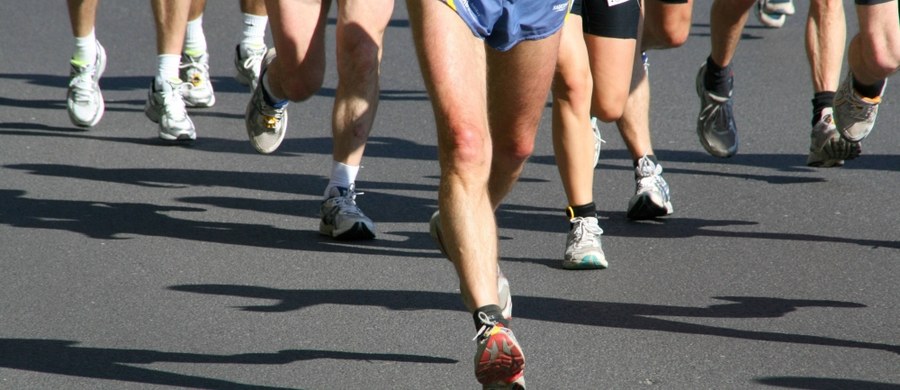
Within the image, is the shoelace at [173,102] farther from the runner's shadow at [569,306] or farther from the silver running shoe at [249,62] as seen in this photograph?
the runner's shadow at [569,306]

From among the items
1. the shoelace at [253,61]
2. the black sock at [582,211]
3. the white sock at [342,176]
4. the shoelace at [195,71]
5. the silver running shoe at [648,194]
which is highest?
the shoelace at [253,61]

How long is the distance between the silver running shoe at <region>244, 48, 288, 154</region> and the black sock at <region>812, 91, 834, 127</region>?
2.56 m

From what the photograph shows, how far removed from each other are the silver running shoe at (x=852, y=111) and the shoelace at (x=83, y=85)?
4.55 metres

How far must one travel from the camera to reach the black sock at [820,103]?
6744 mm

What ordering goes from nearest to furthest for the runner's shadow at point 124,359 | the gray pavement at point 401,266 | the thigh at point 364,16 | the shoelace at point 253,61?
the runner's shadow at point 124,359
the gray pavement at point 401,266
the thigh at point 364,16
the shoelace at point 253,61

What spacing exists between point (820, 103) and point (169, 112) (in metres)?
3.68

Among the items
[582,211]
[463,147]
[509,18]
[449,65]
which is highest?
[509,18]

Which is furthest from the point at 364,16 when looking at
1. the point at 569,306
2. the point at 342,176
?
the point at 569,306

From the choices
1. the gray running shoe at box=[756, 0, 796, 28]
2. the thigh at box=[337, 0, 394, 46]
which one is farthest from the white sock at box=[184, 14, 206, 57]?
the gray running shoe at box=[756, 0, 796, 28]

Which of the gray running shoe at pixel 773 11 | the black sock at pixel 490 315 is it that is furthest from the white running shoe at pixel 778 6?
the black sock at pixel 490 315

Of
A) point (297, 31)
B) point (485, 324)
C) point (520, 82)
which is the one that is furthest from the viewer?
point (297, 31)

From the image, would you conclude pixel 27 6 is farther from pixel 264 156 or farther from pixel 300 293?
pixel 300 293

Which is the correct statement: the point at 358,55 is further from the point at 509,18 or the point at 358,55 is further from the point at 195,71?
the point at 195,71

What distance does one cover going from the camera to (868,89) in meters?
5.68
